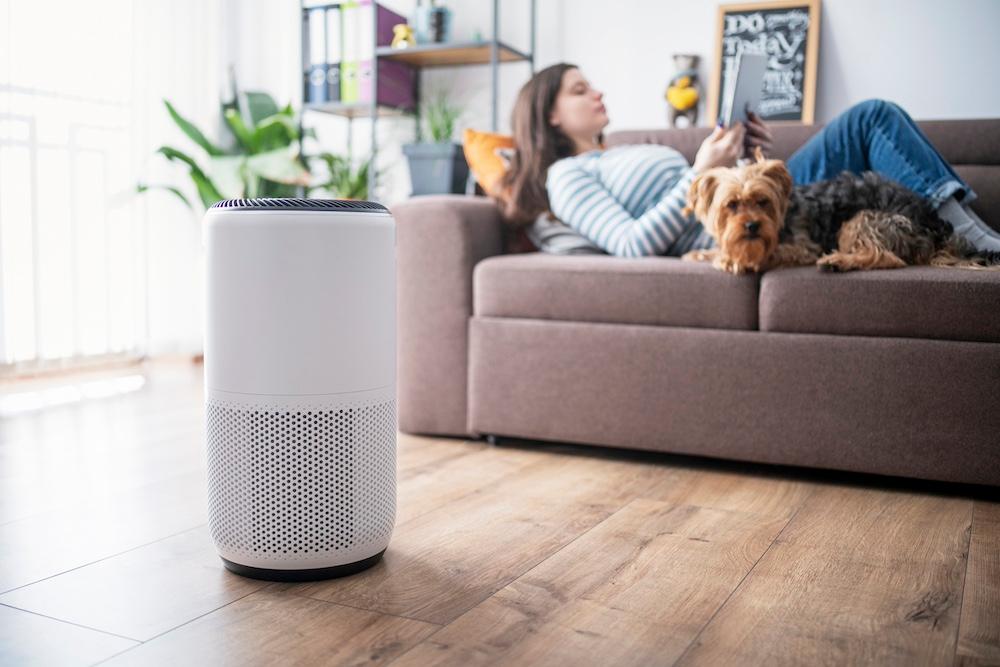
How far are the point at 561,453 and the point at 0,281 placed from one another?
2111mm

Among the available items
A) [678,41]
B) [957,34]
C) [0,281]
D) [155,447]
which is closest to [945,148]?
[957,34]

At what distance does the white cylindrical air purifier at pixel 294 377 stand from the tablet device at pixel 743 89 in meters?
1.24

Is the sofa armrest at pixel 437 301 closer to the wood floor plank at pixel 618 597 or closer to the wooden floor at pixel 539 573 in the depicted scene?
the wooden floor at pixel 539 573

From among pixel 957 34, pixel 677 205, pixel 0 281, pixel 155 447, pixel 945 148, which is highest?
pixel 957 34

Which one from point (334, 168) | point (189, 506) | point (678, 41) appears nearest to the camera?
point (189, 506)

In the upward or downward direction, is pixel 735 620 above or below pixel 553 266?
below

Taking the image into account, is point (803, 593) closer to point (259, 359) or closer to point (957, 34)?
point (259, 359)

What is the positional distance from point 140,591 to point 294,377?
0.39 metres

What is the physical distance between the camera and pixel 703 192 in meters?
2.15

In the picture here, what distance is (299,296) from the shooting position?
4.17 feet

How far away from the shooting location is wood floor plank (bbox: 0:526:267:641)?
1199 mm

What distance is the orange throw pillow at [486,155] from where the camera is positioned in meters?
2.83

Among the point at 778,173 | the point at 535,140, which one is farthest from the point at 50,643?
the point at 535,140

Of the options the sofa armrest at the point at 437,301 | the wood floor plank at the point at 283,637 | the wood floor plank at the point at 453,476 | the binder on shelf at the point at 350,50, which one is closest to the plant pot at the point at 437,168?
the binder on shelf at the point at 350,50
